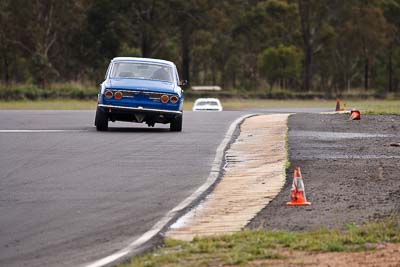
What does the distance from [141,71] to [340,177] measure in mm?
11008

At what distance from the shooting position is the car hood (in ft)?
72.4

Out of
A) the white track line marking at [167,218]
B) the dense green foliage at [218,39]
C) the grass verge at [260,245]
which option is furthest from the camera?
the dense green foliage at [218,39]

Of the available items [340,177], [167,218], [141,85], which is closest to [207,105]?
[141,85]

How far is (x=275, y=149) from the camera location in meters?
16.7

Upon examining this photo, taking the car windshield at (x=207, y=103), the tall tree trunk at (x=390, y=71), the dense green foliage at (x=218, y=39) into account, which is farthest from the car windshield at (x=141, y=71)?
the tall tree trunk at (x=390, y=71)

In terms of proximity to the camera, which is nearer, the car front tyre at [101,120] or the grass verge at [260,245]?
the grass verge at [260,245]

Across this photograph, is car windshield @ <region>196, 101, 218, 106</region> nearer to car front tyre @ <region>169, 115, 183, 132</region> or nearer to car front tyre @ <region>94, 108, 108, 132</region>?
car front tyre @ <region>169, 115, 183, 132</region>

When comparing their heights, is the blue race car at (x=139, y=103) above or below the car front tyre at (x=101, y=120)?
above

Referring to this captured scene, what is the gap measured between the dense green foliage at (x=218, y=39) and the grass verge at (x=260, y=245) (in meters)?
54.1

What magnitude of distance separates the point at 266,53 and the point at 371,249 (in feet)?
213

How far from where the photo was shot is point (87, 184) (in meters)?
13.0

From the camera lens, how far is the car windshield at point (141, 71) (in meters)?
23.1

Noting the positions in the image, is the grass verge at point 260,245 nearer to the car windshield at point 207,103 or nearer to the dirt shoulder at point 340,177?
the dirt shoulder at point 340,177

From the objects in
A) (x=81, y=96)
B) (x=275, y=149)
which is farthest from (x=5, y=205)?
(x=81, y=96)
